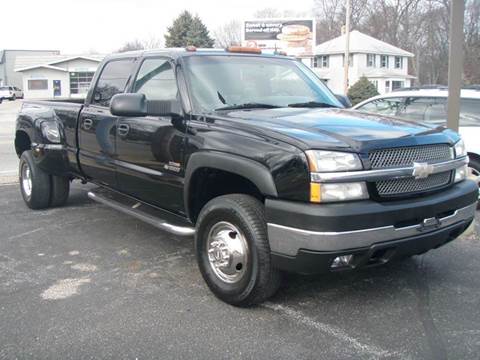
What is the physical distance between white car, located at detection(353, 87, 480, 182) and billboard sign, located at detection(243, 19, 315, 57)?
107 ft

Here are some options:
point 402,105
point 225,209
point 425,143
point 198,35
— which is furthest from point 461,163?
point 198,35

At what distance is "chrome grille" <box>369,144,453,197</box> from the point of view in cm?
361

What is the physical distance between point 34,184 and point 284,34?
3554cm

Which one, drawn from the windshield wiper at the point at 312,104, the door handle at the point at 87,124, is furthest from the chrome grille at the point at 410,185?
the door handle at the point at 87,124

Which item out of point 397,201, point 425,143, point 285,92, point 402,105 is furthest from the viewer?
point 402,105

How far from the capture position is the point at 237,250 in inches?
158

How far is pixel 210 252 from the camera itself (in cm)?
426

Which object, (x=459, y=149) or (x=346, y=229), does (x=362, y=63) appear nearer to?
(x=459, y=149)

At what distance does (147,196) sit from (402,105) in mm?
4606

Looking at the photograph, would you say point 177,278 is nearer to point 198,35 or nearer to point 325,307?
point 325,307

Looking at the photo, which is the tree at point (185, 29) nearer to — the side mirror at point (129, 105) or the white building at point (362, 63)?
the white building at point (362, 63)

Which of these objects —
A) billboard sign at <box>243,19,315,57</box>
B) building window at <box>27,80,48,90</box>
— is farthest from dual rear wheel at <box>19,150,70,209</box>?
building window at <box>27,80,48,90</box>

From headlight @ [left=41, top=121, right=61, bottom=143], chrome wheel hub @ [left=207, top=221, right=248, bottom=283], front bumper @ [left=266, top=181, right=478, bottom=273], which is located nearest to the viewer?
front bumper @ [left=266, top=181, right=478, bottom=273]

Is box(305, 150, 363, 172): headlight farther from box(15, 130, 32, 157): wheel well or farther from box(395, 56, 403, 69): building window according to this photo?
box(395, 56, 403, 69): building window
